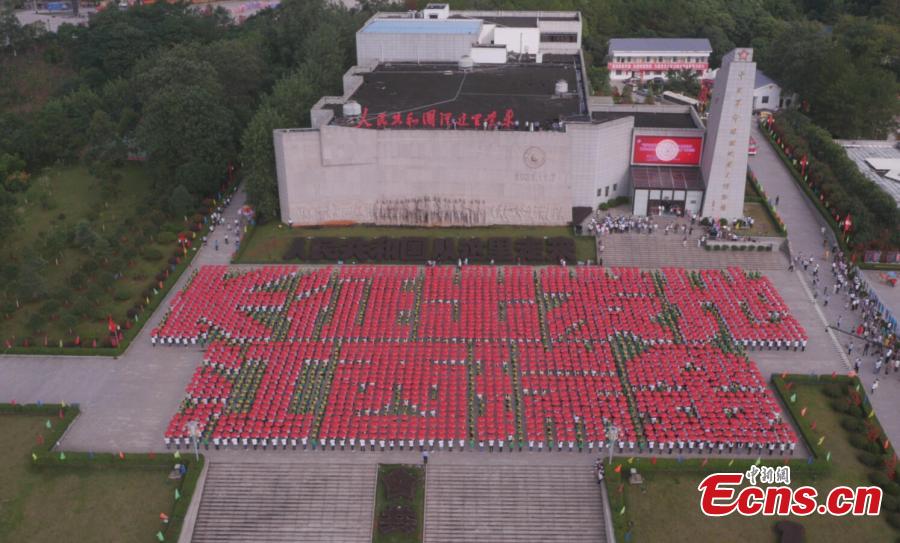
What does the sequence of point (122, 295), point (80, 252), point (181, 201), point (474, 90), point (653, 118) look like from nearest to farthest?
point (122, 295) < point (80, 252) < point (181, 201) < point (653, 118) < point (474, 90)

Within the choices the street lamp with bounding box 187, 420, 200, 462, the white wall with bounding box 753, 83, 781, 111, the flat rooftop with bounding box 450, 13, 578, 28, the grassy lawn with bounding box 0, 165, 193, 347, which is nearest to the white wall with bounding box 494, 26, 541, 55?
the flat rooftop with bounding box 450, 13, 578, 28

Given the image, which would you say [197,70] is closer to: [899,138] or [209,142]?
[209,142]

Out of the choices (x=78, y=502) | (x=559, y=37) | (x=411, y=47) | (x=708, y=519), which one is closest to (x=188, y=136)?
(x=411, y=47)

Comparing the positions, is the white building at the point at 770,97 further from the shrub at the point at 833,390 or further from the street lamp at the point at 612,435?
the street lamp at the point at 612,435

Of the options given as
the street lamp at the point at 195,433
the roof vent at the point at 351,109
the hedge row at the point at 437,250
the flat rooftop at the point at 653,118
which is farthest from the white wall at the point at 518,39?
the street lamp at the point at 195,433

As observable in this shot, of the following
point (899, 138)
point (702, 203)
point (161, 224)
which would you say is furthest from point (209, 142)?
point (899, 138)

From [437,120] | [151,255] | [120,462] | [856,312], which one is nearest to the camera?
[120,462]

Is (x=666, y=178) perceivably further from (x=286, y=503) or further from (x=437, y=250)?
(x=286, y=503)
